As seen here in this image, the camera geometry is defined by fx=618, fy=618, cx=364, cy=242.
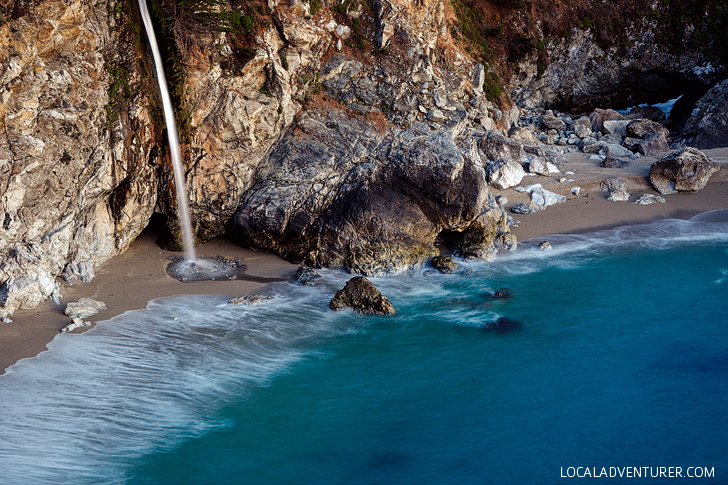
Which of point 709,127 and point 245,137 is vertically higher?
point 709,127

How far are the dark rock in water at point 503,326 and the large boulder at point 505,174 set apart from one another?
5.66 m

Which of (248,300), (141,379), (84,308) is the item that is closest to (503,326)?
(248,300)

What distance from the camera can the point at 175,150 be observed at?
1274cm

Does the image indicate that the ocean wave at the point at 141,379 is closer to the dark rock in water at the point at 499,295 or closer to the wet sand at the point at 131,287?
the wet sand at the point at 131,287

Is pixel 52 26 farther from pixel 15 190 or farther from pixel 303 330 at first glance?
pixel 303 330

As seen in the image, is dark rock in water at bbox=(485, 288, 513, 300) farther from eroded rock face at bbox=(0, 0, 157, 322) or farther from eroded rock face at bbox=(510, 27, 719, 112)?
eroded rock face at bbox=(510, 27, 719, 112)

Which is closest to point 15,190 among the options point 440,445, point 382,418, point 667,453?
point 382,418

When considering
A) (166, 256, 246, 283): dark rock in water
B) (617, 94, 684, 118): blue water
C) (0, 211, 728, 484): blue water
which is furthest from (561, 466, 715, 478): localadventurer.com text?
(617, 94, 684, 118): blue water

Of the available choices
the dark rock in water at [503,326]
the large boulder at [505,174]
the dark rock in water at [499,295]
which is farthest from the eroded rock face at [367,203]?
the dark rock in water at [503,326]

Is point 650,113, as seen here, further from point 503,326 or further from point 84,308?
point 84,308

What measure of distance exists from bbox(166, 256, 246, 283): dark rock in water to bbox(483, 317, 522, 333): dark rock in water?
4955 mm

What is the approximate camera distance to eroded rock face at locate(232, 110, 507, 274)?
12484 mm

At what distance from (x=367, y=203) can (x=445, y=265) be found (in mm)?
2017

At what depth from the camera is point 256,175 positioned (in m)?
13.4
